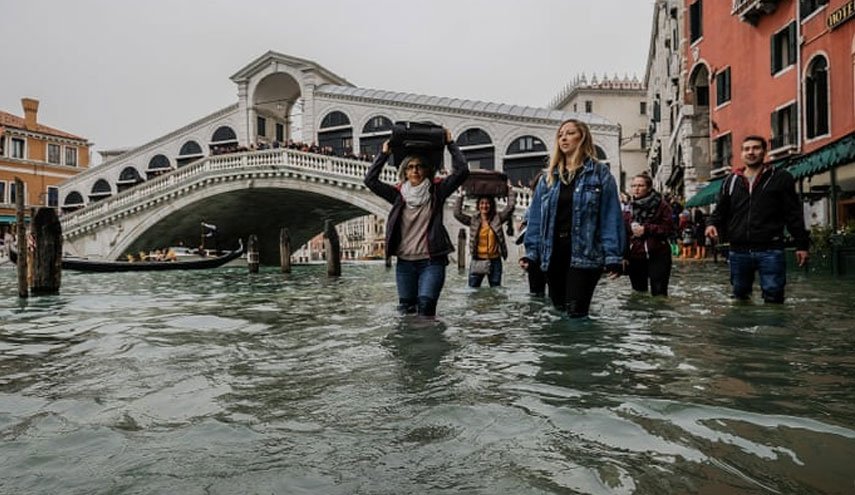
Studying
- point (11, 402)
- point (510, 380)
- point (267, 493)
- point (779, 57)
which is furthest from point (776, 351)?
point (779, 57)

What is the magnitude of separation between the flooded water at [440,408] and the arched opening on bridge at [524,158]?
2597cm

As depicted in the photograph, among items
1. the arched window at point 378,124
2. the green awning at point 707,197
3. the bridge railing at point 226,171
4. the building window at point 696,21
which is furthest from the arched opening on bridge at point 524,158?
the green awning at point 707,197

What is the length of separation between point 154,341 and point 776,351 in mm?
3922

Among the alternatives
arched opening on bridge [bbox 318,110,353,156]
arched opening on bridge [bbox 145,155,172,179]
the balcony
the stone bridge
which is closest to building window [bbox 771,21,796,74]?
the balcony

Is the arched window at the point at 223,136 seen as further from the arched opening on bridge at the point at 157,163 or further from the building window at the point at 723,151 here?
the building window at the point at 723,151

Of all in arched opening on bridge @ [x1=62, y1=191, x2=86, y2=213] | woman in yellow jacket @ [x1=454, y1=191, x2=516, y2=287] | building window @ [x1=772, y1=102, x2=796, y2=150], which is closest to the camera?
woman in yellow jacket @ [x1=454, y1=191, x2=516, y2=287]

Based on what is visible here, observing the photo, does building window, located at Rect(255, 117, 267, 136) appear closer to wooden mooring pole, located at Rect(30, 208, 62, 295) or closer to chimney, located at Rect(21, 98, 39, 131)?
chimney, located at Rect(21, 98, 39, 131)

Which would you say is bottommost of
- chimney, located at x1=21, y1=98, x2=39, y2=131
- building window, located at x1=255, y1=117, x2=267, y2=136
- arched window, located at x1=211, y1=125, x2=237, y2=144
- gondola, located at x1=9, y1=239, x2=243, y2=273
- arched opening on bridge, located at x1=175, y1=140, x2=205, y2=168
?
gondola, located at x1=9, y1=239, x2=243, y2=273

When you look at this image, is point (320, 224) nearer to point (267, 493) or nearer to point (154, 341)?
point (154, 341)

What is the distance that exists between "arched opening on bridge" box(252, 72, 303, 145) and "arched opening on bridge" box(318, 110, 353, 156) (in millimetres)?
2948

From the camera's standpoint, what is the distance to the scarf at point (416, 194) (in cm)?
497

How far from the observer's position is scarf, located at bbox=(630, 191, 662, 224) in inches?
245

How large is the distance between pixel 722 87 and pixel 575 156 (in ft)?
57.3

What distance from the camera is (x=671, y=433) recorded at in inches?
84.6
